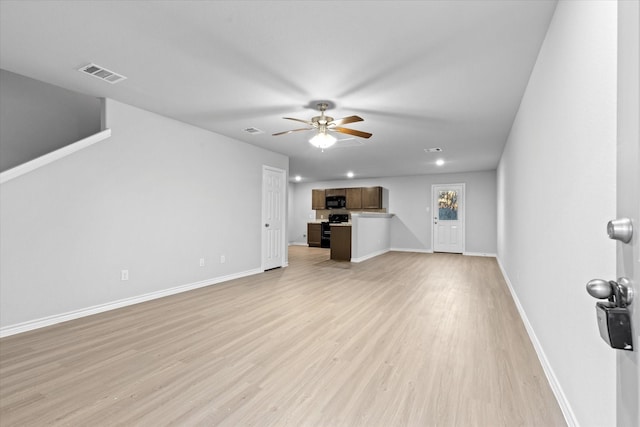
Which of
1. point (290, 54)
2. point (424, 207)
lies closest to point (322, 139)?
point (290, 54)

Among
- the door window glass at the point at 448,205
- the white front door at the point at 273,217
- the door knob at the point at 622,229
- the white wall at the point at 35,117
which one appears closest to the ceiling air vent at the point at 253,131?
the white front door at the point at 273,217

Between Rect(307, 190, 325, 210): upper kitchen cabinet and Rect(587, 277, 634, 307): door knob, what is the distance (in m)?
10.2

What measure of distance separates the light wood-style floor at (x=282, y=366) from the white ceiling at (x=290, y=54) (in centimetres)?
253

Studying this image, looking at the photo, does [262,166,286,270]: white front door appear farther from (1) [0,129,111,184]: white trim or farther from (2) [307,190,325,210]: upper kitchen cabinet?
(2) [307,190,325,210]: upper kitchen cabinet

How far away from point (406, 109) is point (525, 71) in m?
1.34

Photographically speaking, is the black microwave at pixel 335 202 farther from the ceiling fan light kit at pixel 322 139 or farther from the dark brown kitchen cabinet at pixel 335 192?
the ceiling fan light kit at pixel 322 139

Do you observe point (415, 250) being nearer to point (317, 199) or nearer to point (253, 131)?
point (317, 199)

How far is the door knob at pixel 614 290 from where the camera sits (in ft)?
2.54

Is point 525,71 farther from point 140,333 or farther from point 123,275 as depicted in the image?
point 123,275

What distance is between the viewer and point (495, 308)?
12.2 feet

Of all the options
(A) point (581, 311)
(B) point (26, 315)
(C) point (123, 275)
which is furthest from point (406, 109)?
(B) point (26, 315)

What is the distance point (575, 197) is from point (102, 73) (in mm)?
4034

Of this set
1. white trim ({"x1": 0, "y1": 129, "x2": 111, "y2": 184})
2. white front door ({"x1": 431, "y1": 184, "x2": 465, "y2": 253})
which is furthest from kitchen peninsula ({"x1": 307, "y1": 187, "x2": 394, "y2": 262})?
white trim ({"x1": 0, "y1": 129, "x2": 111, "y2": 184})

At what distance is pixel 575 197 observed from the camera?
5.21 ft
